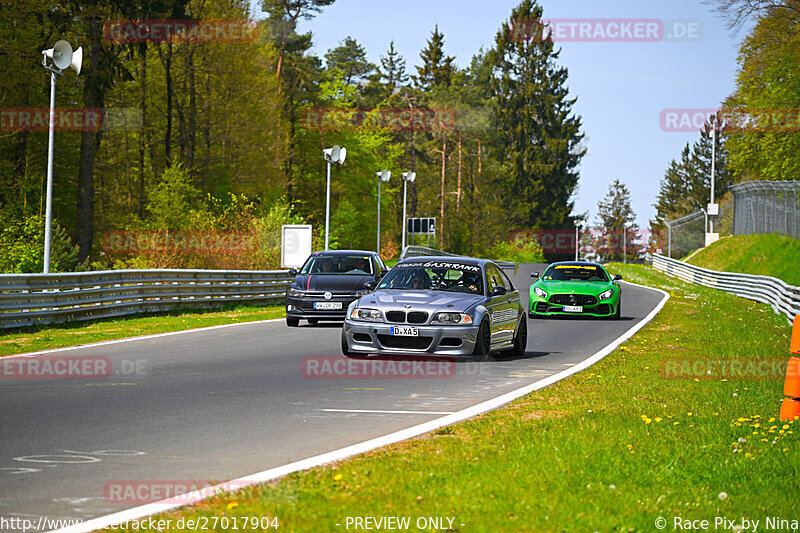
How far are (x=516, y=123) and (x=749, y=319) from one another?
82036 mm

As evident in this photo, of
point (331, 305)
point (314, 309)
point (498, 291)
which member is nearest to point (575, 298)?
point (331, 305)

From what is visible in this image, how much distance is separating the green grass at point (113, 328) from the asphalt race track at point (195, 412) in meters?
1.11

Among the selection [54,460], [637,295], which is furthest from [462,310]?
[637,295]

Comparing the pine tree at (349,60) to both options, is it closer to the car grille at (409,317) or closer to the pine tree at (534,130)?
the pine tree at (534,130)

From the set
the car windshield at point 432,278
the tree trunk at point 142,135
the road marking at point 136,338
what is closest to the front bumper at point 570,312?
the road marking at point 136,338

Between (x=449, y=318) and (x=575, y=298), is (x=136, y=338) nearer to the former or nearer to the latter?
(x=449, y=318)

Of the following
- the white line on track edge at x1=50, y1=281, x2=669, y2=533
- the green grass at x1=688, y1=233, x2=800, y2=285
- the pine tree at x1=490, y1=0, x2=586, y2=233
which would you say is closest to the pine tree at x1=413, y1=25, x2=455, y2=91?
the pine tree at x1=490, y1=0, x2=586, y2=233

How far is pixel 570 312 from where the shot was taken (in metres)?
24.0

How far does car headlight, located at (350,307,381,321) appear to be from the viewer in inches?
543

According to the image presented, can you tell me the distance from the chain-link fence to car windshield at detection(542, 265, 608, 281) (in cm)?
2009

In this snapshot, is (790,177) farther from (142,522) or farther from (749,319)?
(142,522)

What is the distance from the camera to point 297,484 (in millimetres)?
6273

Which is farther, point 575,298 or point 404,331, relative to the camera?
point 575,298

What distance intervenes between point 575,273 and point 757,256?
2779 centimetres
